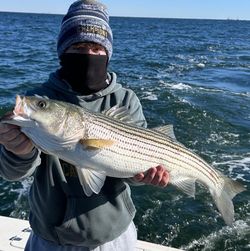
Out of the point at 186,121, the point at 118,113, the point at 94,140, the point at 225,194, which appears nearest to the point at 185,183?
the point at 225,194

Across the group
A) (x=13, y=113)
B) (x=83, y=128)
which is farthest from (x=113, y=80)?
(x=13, y=113)

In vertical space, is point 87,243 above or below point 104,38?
below

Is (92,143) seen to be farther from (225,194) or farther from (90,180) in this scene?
(225,194)

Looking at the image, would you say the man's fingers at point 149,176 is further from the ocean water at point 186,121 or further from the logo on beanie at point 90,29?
the ocean water at point 186,121

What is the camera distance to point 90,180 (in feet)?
10.5

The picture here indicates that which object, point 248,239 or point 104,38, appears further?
point 248,239

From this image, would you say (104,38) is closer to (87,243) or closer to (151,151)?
(151,151)

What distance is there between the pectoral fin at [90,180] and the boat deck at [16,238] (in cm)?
205

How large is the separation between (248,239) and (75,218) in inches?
184

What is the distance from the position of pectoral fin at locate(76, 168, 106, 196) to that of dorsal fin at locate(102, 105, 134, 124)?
447mm

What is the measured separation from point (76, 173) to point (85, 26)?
1.08 m

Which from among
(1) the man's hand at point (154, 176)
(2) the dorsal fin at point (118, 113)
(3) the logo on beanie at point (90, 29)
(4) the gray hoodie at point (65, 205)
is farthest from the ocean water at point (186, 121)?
(3) the logo on beanie at point (90, 29)

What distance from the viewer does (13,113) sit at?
3051mm

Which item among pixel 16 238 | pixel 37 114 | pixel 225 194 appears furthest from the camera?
pixel 16 238
